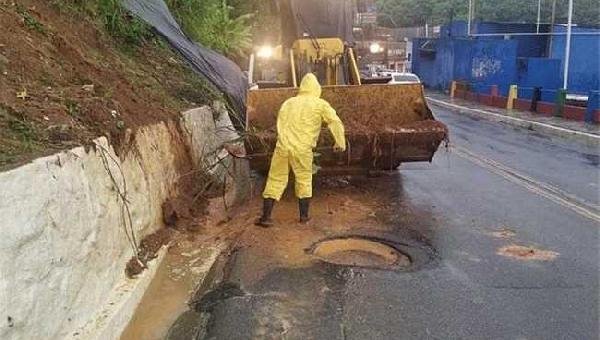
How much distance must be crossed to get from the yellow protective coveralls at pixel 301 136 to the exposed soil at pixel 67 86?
144cm

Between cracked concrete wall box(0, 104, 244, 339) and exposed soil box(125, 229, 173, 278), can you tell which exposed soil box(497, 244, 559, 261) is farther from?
cracked concrete wall box(0, 104, 244, 339)

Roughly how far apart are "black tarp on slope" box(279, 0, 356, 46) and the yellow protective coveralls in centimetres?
329

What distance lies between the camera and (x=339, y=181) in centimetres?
1016

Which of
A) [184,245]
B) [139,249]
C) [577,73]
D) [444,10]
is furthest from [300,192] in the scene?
[444,10]

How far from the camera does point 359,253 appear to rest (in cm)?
656

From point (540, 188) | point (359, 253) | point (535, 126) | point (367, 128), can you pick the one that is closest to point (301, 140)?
point (359, 253)

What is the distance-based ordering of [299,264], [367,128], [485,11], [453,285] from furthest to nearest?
1. [485,11]
2. [367,128]
3. [299,264]
4. [453,285]

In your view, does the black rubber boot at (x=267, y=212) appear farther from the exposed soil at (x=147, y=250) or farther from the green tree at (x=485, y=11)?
the green tree at (x=485, y=11)

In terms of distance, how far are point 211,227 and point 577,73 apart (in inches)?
793

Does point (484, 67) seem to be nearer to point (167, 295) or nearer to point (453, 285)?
point (453, 285)

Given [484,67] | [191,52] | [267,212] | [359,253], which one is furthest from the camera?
[484,67]

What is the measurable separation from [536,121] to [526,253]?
1342 centimetres

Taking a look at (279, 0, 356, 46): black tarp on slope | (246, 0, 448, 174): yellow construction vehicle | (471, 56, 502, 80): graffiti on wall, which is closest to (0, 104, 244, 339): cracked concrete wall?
(246, 0, 448, 174): yellow construction vehicle

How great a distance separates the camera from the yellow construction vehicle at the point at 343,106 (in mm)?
8719
